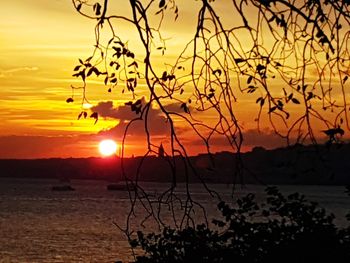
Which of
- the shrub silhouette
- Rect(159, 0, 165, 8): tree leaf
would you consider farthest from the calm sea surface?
Rect(159, 0, 165, 8): tree leaf

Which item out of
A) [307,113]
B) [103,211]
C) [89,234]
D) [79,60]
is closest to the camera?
[307,113]

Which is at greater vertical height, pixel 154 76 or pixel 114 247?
pixel 154 76

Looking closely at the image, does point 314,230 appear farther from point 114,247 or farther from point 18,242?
point 18,242

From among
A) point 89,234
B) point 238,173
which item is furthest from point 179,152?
point 89,234

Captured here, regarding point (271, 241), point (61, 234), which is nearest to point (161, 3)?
point (271, 241)

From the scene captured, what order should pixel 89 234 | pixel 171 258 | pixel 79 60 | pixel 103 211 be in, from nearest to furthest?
pixel 79 60
pixel 171 258
pixel 89 234
pixel 103 211

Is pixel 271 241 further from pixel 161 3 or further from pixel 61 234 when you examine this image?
pixel 61 234

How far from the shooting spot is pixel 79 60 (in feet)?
22.0

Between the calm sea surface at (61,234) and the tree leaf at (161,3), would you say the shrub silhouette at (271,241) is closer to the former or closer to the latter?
the tree leaf at (161,3)

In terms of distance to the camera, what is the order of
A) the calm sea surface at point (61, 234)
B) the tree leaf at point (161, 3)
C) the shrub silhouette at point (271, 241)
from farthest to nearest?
the calm sea surface at point (61, 234)
the shrub silhouette at point (271, 241)
the tree leaf at point (161, 3)

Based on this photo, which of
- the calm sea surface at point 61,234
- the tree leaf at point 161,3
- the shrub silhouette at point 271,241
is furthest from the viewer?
the calm sea surface at point 61,234

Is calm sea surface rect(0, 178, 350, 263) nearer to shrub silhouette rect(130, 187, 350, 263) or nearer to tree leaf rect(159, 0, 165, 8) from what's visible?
shrub silhouette rect(130, 187, 350, 263)

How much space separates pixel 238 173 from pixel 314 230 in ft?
22.1

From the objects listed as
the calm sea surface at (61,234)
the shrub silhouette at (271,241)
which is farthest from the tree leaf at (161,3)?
the calm sea surface at (61,234)
